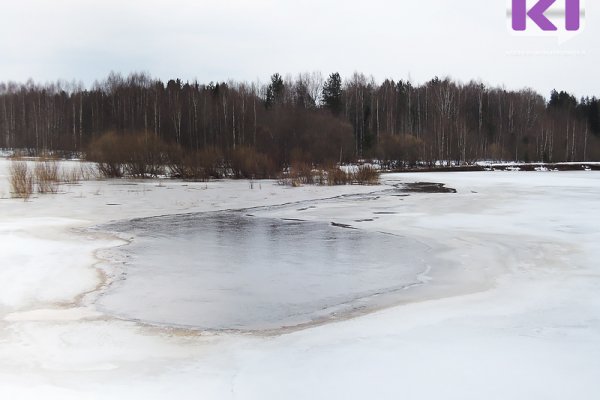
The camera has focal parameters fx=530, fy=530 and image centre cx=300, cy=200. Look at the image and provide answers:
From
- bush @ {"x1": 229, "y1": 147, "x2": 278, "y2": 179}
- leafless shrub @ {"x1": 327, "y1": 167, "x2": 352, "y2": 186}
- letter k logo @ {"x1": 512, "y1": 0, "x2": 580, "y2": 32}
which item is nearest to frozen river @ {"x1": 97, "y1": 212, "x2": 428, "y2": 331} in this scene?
letter k logo @ {"x1": 512, "y1": 0, "x2": 580, "y2": 32}

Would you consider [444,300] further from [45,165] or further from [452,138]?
[452,138]

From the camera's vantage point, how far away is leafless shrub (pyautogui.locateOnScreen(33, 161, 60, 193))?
17584 millimetres

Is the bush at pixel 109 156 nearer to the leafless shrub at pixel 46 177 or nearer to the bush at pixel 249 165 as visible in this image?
the bush at pixel 249 165

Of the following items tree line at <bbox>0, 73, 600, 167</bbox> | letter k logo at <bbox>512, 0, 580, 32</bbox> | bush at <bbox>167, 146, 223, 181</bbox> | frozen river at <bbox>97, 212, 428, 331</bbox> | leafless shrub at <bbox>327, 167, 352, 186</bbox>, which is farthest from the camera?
tree line at <bbox>0, 73, 600, 167</bbox>

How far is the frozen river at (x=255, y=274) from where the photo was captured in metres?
4.91

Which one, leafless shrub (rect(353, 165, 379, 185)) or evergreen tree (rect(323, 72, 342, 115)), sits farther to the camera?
evergreen tree (rect(323, 72, 342, 115))

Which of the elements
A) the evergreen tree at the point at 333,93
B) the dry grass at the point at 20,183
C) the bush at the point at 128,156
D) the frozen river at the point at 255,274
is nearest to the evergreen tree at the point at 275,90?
the evergreen tree at the point at 333,93

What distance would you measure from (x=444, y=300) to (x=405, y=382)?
2.10m

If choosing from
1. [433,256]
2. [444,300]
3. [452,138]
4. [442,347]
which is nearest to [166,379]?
[442,347]

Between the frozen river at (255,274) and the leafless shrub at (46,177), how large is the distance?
8.71m

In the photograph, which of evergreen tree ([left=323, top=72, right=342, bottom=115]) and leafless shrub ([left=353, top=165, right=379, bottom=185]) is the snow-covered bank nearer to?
leafless shrub ([left=353, top=165, right=379, bottom=185])

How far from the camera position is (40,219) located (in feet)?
36.1

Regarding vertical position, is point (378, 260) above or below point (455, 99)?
below

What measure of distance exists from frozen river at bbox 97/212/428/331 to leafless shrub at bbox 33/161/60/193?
8.71 metres
